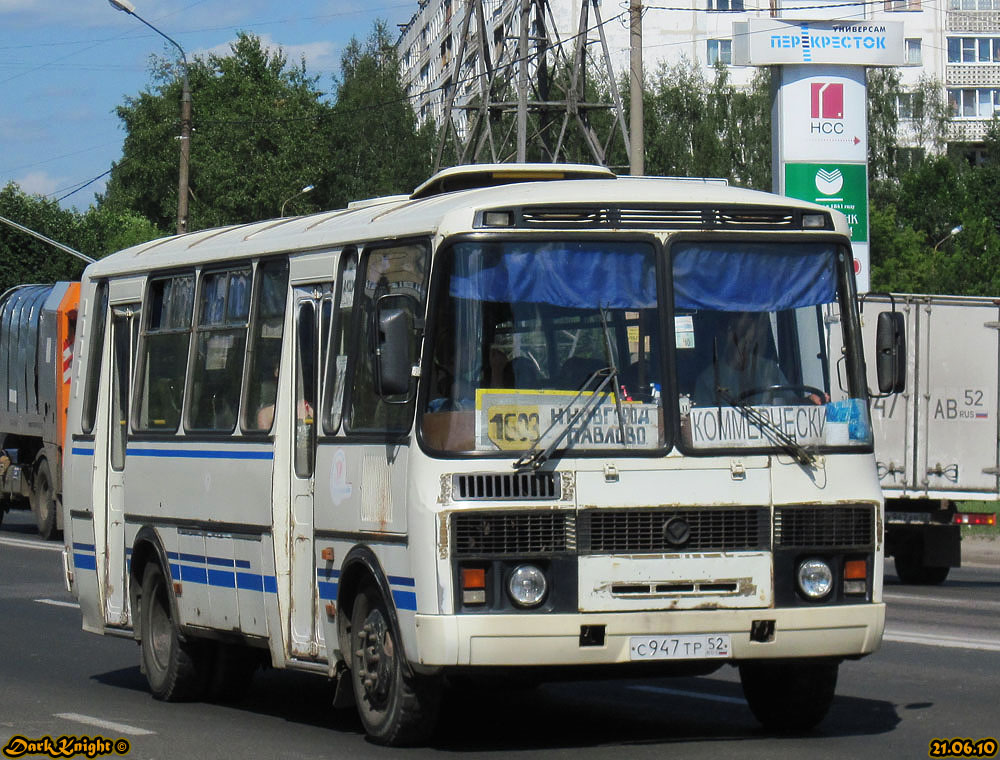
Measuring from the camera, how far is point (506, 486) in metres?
8.53

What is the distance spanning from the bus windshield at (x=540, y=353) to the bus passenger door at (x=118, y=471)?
4393 mm

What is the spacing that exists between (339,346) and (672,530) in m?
2.19

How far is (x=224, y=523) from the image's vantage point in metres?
10.9

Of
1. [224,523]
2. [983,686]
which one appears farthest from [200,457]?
[983,686]

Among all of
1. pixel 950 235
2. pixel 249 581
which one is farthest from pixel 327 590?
pixel 950 235

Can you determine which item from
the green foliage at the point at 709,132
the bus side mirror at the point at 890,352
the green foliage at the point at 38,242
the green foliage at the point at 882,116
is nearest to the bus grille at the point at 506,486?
the bus side mirror at the point at 890,352

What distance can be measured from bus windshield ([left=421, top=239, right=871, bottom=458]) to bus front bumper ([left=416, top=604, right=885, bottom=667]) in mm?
747

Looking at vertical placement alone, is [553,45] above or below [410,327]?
above

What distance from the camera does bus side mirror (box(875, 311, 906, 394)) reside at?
30.6 feet

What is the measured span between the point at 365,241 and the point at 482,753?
103 inches

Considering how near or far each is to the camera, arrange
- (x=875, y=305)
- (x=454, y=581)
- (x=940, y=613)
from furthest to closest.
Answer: (x=875, y=305), (x=940, y=613), (x=454, y=581)

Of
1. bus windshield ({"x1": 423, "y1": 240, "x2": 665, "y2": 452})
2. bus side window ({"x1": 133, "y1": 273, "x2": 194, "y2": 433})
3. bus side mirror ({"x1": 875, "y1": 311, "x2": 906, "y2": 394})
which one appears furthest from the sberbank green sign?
bus windshield ({"x1": 423, "y1": 240, "x2": 665, "y2": 452})

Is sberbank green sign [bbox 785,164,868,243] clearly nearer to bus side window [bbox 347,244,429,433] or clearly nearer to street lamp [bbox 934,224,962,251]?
bus side window [bbox 347,244,429,433]

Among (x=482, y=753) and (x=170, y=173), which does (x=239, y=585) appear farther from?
(x=170, y=173)
